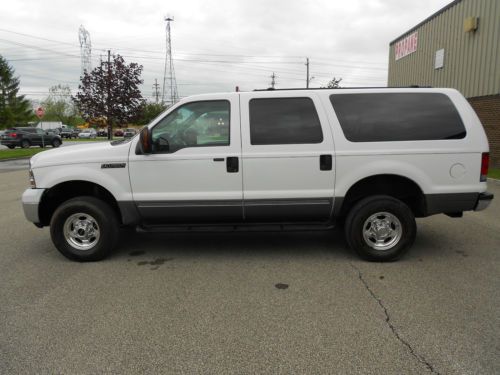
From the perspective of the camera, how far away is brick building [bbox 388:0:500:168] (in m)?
13.3

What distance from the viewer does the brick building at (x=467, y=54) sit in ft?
43.7

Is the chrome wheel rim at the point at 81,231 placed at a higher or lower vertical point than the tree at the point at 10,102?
lower

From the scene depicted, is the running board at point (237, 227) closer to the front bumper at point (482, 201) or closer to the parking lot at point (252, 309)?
the parking lot at point (252, 309)

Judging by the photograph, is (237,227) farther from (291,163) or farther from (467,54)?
(467,54)

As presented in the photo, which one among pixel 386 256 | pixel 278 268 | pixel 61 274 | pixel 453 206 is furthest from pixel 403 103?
pixel 61 274

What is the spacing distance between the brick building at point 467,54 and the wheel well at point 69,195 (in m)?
13.1

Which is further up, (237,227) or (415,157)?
(415,157)

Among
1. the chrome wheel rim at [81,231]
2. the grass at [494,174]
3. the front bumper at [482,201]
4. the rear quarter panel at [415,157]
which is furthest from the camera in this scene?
the grass at [494,174]

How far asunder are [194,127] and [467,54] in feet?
45.3

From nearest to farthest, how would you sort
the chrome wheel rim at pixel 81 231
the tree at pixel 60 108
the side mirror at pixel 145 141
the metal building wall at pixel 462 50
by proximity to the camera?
the side mirror at pixel 145 141, the chrome wheel rim at pixel 81 231, the metal building wall at pixel 462 50, the tree at pixel 60 108

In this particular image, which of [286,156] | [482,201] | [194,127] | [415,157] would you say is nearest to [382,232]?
[415,157]

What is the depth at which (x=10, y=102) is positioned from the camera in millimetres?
59156

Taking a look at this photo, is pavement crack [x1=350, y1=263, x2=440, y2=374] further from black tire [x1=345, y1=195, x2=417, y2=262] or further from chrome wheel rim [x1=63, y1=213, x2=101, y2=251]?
chrome wheel rim [x1=63, y1=213, x2=101, y2=251]

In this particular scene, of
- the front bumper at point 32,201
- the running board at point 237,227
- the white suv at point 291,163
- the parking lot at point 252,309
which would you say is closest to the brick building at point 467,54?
the parking lot at point 252,309
